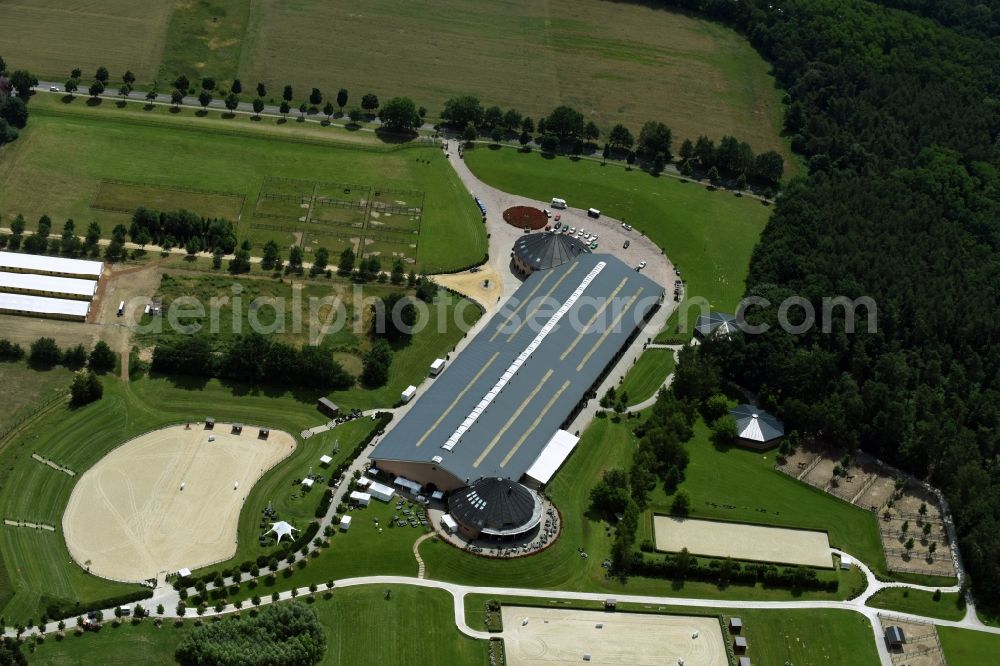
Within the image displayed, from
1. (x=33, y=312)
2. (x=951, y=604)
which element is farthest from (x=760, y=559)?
(x=33, y=312)

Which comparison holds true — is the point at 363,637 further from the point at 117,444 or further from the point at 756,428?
the point at 756,428

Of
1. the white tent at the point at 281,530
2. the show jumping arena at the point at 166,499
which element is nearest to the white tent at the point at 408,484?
the white tent at the point at 281,530

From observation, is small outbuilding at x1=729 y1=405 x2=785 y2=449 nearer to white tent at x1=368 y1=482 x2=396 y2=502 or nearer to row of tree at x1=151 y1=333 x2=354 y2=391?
white tent at x1=368 y1=482 x2=396 y2=502

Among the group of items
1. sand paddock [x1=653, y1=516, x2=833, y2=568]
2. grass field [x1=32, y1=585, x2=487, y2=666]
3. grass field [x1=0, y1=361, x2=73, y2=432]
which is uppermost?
sand paddock [x1=653, y1=516, x2=833, y2=568]

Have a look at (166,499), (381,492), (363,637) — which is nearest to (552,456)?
(381,492)

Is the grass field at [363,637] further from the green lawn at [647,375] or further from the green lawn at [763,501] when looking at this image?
the green lawn at [647,375]

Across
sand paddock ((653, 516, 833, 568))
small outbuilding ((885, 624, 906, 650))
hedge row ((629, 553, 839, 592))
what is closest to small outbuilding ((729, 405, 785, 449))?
sand paddock ((653, 516, 833, 568))

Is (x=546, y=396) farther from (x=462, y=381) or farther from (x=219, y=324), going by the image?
(x=219, y=324)
